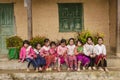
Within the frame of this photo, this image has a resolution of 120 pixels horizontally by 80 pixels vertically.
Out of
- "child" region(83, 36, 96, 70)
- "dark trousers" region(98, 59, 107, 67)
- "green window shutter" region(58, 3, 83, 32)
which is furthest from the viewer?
"green window shutter" region(58, 3, 83, 32)

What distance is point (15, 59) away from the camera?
11.2 metres

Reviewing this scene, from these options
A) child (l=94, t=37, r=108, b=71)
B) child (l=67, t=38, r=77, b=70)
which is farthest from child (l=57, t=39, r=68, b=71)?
child (l=94, t=37, r=108, b=71)

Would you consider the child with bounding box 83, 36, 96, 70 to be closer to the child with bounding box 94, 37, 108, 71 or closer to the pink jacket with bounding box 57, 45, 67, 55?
the child with bounding box 94, 37, 108, 71

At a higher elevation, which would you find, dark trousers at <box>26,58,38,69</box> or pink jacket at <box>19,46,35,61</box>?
pink jacket at <box>19,46,35,61</box>

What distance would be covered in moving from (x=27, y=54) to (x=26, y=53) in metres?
0.07

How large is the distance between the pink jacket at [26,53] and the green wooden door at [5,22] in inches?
96.3

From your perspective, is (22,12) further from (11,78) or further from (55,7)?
(11,78)

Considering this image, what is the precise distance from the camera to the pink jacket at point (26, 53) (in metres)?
10.5

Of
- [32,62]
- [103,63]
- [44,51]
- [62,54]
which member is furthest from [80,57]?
[32,62]

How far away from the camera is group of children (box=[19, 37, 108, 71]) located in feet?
34.3

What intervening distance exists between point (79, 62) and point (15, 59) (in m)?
2.29

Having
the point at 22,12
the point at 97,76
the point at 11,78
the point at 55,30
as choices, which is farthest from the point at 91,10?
the point at 11,78

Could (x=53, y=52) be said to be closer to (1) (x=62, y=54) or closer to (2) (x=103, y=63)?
(1) (x=62, y=54)

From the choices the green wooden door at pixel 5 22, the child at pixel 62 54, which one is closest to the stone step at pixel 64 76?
the child at pixel 62 54
